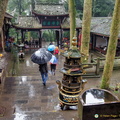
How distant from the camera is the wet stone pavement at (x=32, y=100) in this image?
485 cm

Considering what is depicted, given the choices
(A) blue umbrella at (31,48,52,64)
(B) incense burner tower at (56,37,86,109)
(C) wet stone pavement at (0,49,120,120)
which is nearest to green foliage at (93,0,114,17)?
(C) wet stone pavement at (0,49,120,120)

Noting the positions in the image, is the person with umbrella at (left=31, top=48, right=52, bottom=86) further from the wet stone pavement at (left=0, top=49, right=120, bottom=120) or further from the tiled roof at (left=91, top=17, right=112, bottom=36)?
the tiled roof at (left=91, top=17, right=112, bottom=36)

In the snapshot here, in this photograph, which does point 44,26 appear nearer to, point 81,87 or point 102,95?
point 81,87

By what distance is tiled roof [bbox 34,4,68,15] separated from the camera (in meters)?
19.0

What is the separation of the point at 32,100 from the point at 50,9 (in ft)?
51.6

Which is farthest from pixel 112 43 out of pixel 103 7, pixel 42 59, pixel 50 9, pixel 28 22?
pixel 103 7

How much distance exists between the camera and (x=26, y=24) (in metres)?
18.9

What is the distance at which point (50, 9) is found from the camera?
65.3 ft

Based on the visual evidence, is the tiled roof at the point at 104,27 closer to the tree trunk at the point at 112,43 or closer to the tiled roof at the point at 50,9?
the tiled roof at the point at 50,9

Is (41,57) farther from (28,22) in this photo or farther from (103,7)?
(103,7)

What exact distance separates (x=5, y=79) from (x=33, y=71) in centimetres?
262

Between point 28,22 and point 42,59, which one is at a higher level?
point 28,22

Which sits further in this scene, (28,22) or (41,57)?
(28,22)

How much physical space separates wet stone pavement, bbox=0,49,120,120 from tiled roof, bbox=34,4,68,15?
11858 mm
